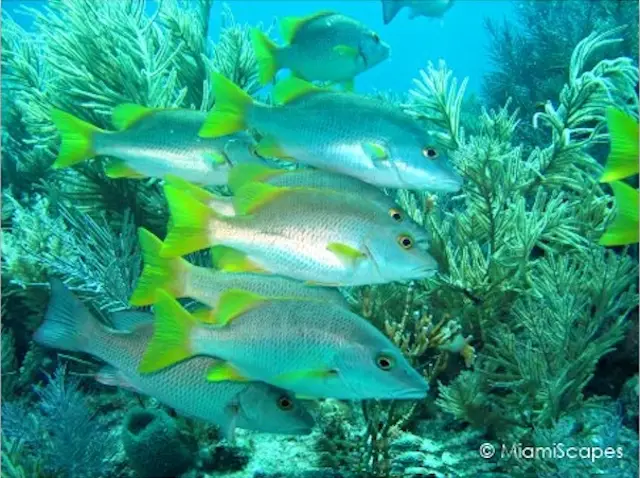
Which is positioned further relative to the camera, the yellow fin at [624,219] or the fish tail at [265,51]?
the fish tail at [265,51]

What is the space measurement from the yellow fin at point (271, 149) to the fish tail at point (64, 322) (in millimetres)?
1119

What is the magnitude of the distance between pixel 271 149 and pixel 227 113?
314 millimetres

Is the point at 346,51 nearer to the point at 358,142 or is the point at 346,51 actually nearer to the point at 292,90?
the point at 292,90

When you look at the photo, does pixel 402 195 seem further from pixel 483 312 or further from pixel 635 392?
pixel 635 392

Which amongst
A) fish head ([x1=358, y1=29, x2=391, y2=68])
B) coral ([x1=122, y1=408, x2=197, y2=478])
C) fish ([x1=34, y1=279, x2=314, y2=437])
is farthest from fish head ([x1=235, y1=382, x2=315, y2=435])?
fish head ([x1=358, y1=29, x2=391, y2=68])

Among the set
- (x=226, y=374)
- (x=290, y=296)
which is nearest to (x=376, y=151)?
(x=290, y=296)

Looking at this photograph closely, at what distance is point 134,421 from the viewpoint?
322 centimetres

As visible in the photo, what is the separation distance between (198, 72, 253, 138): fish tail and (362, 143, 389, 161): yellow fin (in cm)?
63

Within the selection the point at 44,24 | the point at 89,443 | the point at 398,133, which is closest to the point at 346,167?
the point at 398,133

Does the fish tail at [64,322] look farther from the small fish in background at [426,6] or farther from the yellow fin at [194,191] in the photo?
the small fish in background at [426,6]

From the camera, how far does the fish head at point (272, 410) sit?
2412 mm

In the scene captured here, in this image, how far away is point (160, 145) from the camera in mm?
3107

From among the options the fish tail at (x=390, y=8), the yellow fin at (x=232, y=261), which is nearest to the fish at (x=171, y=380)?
the yellow fin at (x=232, y=261)

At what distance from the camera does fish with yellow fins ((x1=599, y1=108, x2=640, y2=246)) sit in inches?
94.4
